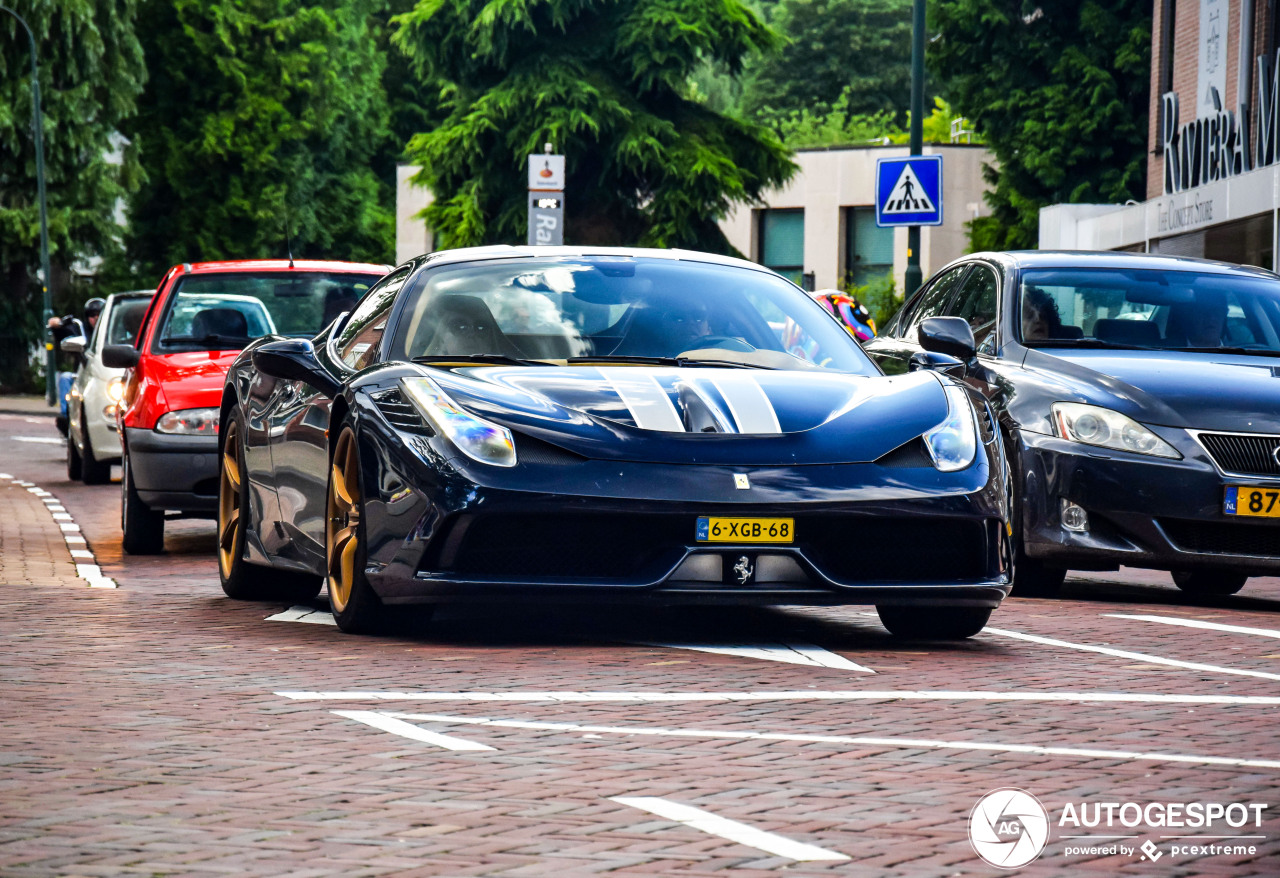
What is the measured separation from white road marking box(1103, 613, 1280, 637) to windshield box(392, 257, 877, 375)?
1.76m

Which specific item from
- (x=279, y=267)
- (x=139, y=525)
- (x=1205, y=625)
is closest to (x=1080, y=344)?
(x=1205, y=625)

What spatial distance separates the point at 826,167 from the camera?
61.1 meters

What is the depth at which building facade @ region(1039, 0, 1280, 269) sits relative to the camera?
74.7 ft

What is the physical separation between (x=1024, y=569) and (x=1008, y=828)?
221 inches

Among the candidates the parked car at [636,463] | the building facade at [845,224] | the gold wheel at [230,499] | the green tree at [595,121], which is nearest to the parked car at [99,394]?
the gold wheel at [230,499]

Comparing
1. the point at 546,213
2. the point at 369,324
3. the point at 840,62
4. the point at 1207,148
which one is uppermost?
the point at 840,62

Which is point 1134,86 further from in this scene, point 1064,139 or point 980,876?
point 980,876

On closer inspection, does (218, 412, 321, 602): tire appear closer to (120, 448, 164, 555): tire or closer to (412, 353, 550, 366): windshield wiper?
(412, 353, 550, 366): windshield wiper

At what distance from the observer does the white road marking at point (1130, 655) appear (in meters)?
7.07

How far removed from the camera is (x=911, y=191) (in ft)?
71.3

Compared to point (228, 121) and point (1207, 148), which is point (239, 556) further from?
point (228, 121)

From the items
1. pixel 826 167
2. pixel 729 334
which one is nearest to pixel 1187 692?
pixel 729 334

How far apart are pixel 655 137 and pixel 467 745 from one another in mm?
41233

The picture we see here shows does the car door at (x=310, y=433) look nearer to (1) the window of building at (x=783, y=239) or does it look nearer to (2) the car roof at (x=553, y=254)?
(2) the car roof at (x=553, y=254)
